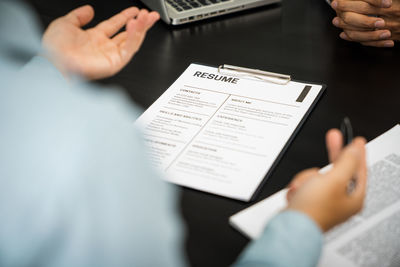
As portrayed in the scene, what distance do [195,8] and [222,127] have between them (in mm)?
461

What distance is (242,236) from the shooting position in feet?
2.36

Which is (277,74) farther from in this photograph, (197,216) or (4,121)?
(4,121)

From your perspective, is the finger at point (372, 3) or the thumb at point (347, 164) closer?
the thumb at point (347, 164)

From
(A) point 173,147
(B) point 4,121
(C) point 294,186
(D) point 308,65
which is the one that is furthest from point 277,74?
(B) point 4,121

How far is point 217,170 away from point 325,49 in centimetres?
48

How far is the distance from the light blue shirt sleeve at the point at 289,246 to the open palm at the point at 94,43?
1.17 feet

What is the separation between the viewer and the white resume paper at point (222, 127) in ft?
2.66

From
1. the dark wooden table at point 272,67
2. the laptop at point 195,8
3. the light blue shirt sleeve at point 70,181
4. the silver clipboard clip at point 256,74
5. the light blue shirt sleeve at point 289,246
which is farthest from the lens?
the laptop at point 195,8

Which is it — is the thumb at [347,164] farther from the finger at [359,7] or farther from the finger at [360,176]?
the finger at [359,7]

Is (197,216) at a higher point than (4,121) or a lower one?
lower

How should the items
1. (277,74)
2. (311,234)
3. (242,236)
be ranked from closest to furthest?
1. (311,234)
2. (242,236)
3. (277,74)

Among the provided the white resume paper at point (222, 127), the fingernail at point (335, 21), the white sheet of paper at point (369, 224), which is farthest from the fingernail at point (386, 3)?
the white sheet of paper at point (369, 224)

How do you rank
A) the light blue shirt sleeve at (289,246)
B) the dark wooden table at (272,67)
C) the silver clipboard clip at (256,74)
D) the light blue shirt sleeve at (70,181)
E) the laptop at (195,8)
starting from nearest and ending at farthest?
the light blue shirt sleeve at (70,181) < the light blue shirt sleeve at (289,246) < the dark wooden table at (272,67) < the silver clipboard clip at (256,74) < the laptop at (195,8)

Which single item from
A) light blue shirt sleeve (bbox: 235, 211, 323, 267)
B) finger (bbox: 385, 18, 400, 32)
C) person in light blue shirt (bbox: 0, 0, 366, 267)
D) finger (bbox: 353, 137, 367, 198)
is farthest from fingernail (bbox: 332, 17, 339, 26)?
person in light blue shirt (bbox: 0, 0, 366, 267)
